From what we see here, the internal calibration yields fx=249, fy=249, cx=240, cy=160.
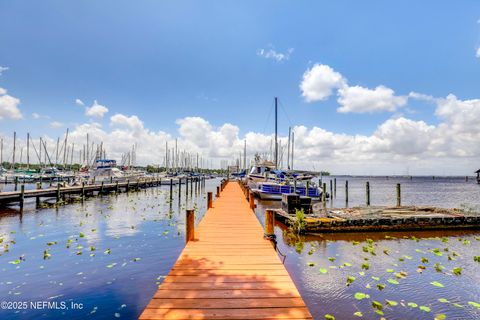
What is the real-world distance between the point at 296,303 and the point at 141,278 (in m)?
5.77

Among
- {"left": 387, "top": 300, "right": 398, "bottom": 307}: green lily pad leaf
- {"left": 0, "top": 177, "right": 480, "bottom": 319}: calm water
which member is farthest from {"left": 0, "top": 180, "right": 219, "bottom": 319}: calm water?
{"left": 387, "top": 300, "right": 398, "bottom": 307}: green lily pad leaf

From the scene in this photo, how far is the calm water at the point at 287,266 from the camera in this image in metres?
6.36

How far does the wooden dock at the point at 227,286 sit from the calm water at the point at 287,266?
1.65 meters

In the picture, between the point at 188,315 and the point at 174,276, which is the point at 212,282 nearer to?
the point at 174,276

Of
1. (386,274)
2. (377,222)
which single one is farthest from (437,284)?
(377,222)

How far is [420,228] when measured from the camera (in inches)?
602

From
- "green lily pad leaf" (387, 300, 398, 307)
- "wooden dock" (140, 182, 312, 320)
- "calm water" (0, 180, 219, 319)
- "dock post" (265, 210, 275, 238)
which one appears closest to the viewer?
"wooden dock" (140, 182, 312, 320)

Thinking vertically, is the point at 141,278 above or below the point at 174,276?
below

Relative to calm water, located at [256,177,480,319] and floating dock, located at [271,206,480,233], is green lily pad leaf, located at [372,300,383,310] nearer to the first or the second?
calm water, located at [256,177,480,319]

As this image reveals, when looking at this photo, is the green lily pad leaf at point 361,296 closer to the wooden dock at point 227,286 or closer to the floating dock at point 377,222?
the wooden dock at point 227,286

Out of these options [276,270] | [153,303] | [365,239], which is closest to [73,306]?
[153,303]

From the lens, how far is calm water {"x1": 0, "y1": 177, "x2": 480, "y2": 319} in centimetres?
636

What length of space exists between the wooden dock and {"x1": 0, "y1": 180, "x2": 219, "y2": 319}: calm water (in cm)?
189

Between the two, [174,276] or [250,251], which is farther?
[250,251]
